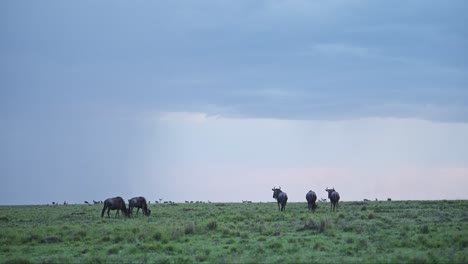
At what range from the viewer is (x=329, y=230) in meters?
22.8

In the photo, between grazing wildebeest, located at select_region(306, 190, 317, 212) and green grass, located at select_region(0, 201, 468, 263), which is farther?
grazing wildebeest, located at select_region(306, 190, 317, 212)

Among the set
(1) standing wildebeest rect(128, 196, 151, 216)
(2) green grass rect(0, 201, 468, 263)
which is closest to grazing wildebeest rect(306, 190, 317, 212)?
(2) green grass rect(0, 201, 468, 263)

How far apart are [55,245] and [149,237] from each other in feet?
13.6

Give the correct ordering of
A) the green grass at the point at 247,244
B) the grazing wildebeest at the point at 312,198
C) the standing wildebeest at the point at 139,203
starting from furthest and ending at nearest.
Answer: the standing wildebeest at the point at 139,203
the grazing wildebeest at the point at 312,198
the green grass at the point at 247,244

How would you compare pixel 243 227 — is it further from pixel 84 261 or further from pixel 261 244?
pixel 84 261

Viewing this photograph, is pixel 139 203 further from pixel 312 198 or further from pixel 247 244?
pixel 247 244

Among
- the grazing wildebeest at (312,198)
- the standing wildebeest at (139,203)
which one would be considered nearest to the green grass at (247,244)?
the grazing wildebeest at (312,198)

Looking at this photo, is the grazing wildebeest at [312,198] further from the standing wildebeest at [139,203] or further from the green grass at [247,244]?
the standing wildebeest at [139,203]

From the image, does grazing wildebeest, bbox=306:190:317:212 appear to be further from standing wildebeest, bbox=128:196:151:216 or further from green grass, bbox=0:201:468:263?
standing wildebeest, bbox=128:196:151:216

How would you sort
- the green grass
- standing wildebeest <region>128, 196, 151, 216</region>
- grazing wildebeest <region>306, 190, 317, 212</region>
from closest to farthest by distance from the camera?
the green grass → grazing wildebeest <region>306, 190, 317, 212</region> → standing wildebeest <region>128, 196, 151, 216</region>

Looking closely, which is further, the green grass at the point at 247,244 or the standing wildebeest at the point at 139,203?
the standing wildebeest at the point at 139,203

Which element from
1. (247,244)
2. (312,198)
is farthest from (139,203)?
(247,244)

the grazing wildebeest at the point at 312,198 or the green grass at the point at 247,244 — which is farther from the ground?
the grazing wildebeest at the point at 312,198

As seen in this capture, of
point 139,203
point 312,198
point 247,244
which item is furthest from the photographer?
point 139,203
